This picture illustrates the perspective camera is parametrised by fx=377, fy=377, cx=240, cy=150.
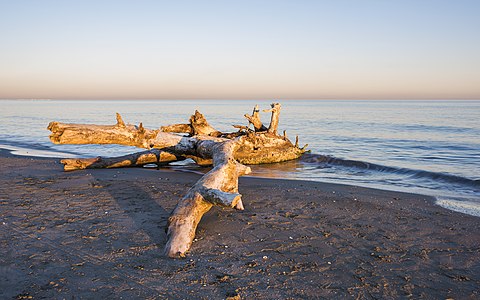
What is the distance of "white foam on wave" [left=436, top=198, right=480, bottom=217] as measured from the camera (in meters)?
7.16

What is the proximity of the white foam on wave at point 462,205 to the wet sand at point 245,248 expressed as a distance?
39 centimetres

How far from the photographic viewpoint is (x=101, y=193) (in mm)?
7785

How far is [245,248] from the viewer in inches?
189

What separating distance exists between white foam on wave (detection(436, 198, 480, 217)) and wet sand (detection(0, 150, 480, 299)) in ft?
1.27

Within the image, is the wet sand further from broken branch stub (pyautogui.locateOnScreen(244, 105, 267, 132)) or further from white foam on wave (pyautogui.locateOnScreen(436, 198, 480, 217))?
broken branch stub (pyautogui.locateOnScreen(244, 105, 267, 132))

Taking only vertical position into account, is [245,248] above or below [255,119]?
below

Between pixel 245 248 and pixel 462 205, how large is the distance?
17.7 feet

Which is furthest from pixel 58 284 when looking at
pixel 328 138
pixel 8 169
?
pixel 328 138

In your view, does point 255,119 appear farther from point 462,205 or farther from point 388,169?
point 462,205

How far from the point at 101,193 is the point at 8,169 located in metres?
4.81

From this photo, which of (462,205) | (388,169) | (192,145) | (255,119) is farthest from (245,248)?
(388,169)

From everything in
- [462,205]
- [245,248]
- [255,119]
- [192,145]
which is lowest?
[462,205]

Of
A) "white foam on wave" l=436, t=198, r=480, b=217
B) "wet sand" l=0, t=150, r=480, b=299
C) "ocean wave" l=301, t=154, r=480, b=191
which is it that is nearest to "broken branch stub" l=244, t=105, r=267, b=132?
"ocean wave" l=301, t=154, r=480, b=191

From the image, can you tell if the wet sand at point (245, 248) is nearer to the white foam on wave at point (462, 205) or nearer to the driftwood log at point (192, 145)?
the white foam on wave at point (462, 205)
